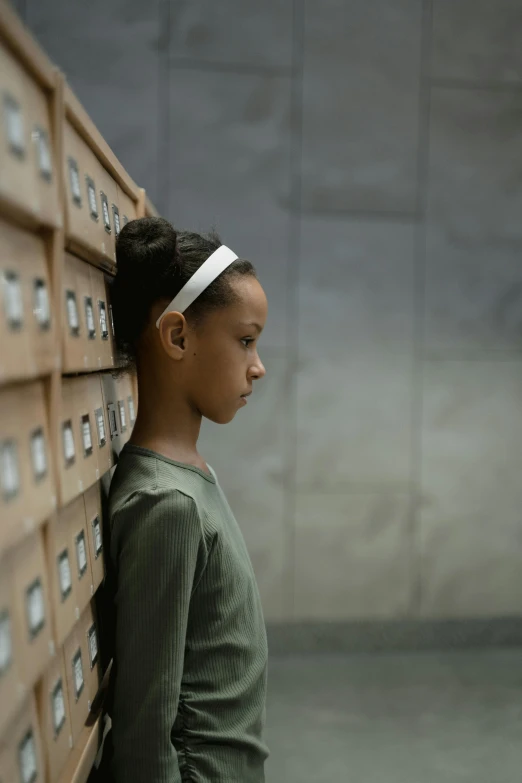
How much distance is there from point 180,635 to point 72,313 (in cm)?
47

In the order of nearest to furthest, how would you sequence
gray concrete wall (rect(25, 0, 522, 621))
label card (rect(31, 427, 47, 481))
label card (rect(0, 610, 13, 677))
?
label card (rect(0, 610, 13, 677)), label card (rect(31, 427, 47, 481)), gray concrete wall (rect(25, 0, 522, 621))

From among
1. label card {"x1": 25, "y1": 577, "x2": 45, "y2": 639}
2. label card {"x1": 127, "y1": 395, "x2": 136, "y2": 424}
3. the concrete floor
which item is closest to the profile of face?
label card {"x1": 127, "y1": 395, "x2": 136, "y2": 424}

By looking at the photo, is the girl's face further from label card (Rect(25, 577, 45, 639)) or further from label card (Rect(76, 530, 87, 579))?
label card (Rect(25, 577, 45, 639))

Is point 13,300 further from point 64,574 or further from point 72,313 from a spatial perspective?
point 64,574

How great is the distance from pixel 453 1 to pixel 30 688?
130 inches

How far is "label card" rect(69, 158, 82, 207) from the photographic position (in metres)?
0.90

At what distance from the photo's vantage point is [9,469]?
2.19 ft

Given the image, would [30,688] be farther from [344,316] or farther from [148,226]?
[344,316]

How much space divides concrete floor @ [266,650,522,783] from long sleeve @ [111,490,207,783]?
1501 mm

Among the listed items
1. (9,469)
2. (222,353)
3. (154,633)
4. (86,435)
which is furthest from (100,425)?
(9,469)

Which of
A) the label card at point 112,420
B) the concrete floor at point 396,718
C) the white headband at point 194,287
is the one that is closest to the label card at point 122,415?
the label card at point 112,420

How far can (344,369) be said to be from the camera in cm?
321

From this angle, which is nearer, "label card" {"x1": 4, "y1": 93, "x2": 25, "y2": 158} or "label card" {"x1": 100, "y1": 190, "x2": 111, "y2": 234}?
"label card" {"x1": 4, "y1": 93, "x2": 25, "y2": 158}

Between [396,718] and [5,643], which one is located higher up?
[5,643]
